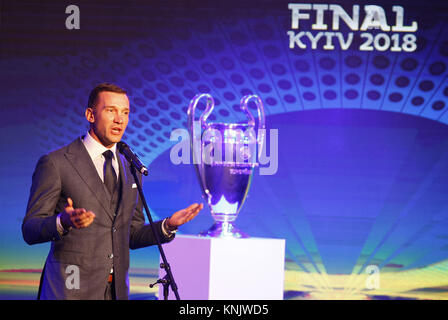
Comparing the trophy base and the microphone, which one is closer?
the microphone

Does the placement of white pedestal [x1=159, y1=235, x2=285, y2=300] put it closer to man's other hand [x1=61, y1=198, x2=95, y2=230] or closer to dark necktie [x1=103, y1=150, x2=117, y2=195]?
dark necktie [x1=103, y1=150, x2=117, y2=195]

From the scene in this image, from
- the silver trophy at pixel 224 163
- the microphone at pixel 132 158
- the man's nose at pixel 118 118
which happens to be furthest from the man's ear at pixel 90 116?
the silver trophy at pixel 224 163

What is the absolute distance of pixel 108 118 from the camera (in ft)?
8.33

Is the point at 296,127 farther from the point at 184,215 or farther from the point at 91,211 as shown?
the point at 91,211

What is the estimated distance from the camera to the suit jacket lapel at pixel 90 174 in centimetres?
244

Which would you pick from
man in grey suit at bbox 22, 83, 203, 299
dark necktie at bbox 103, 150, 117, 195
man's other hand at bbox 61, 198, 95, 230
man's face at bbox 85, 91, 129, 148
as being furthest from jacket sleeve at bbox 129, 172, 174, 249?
man's other hand at bbox 61, 198, 95, 230

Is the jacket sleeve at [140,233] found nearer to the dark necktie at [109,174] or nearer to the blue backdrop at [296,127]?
the dark necktie at [109,174]

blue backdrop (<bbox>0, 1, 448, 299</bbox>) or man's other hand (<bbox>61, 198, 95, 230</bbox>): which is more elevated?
blue backdrop (<bbox>0, 1, 448, 299</bbox>)

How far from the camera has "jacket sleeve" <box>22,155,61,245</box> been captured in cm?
223

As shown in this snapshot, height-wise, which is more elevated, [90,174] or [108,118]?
[108,118]

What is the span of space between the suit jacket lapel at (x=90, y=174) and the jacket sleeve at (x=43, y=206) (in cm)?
9

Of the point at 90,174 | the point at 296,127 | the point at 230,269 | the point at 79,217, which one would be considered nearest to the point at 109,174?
the point at 90,174

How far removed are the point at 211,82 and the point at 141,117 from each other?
22.0 inches

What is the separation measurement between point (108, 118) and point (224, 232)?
2.74 ft
